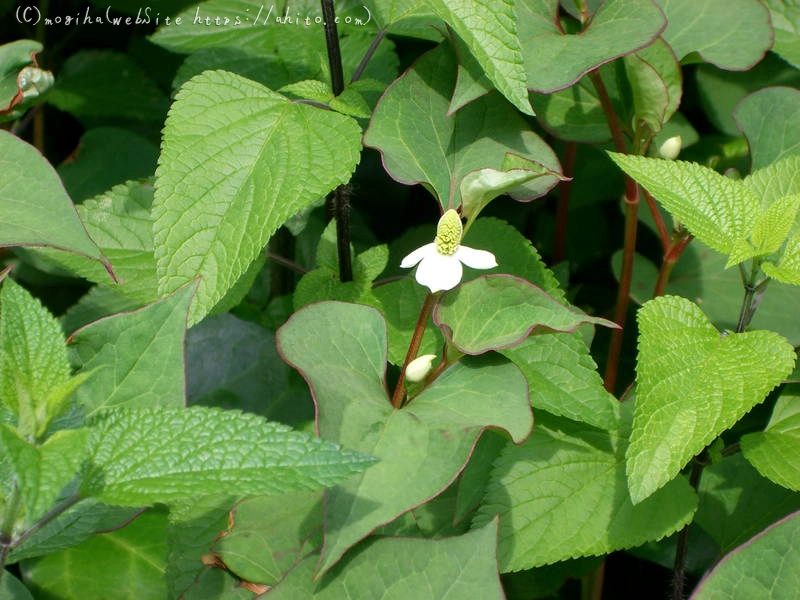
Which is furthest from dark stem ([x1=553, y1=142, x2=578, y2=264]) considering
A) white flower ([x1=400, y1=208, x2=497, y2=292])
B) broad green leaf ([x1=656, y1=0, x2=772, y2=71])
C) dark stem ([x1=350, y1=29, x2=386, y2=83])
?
white flower ([x1=400, y1=208, x2=497, y2=292])

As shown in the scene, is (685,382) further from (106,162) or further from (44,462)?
(106,162)

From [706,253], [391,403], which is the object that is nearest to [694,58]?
[706,253]

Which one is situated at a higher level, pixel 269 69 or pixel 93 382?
pixel 269 69

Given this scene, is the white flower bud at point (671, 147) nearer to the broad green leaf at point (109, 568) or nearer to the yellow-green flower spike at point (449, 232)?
the yellow-green flower spike at point (449, 232)

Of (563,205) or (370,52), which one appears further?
(563,205)

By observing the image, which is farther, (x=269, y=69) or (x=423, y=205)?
(x=423, y=205)

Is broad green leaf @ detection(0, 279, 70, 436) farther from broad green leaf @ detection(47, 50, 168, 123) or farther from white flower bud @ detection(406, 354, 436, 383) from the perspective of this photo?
broad green leaf @ detection(47, 50, 168, 123)

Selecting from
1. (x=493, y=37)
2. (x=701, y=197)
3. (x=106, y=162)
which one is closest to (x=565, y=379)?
(x=701, y=197)

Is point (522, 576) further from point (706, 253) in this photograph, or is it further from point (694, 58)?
point (694, 58)
